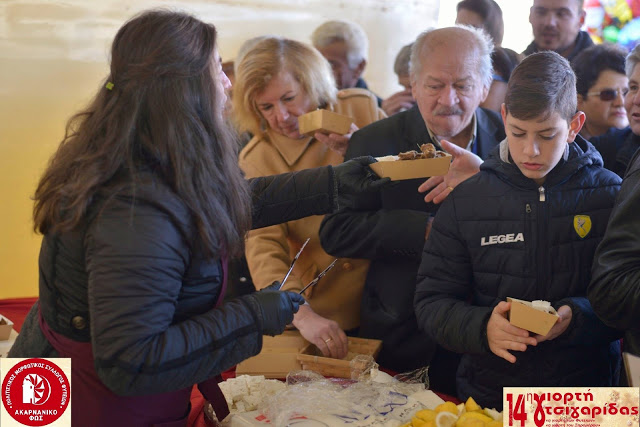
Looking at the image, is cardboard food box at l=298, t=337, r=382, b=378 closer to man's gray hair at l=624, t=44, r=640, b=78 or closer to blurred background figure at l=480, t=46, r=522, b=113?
man's gray hair at l=624, t=44, r=640, b=78

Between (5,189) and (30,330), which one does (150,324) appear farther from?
(5,189)

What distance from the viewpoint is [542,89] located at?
184 centimetres

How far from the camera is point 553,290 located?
185cm

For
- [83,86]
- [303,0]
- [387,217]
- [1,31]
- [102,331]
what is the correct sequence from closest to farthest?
[102,331]
[387,217]
[1,31]
[83,86]
[303,0]

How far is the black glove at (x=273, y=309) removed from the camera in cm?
147

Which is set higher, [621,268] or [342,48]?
[342,48]

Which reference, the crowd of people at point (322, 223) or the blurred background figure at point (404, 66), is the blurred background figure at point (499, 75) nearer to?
the crowd of people at point (322, 223)

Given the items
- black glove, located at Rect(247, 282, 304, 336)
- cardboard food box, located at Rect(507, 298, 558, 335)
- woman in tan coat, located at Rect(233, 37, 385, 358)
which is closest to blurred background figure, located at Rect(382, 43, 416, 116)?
woman in tan coat, located at Rect(233, 37, 385, 358)

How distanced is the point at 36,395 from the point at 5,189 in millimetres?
3241

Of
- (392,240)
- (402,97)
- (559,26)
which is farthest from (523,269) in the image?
(402,97)

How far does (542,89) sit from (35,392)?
1468 millimetres

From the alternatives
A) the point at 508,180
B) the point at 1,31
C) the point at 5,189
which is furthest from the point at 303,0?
the point at 508,180

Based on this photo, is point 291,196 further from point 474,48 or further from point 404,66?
point 404,66

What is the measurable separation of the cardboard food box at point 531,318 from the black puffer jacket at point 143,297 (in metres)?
0.62
